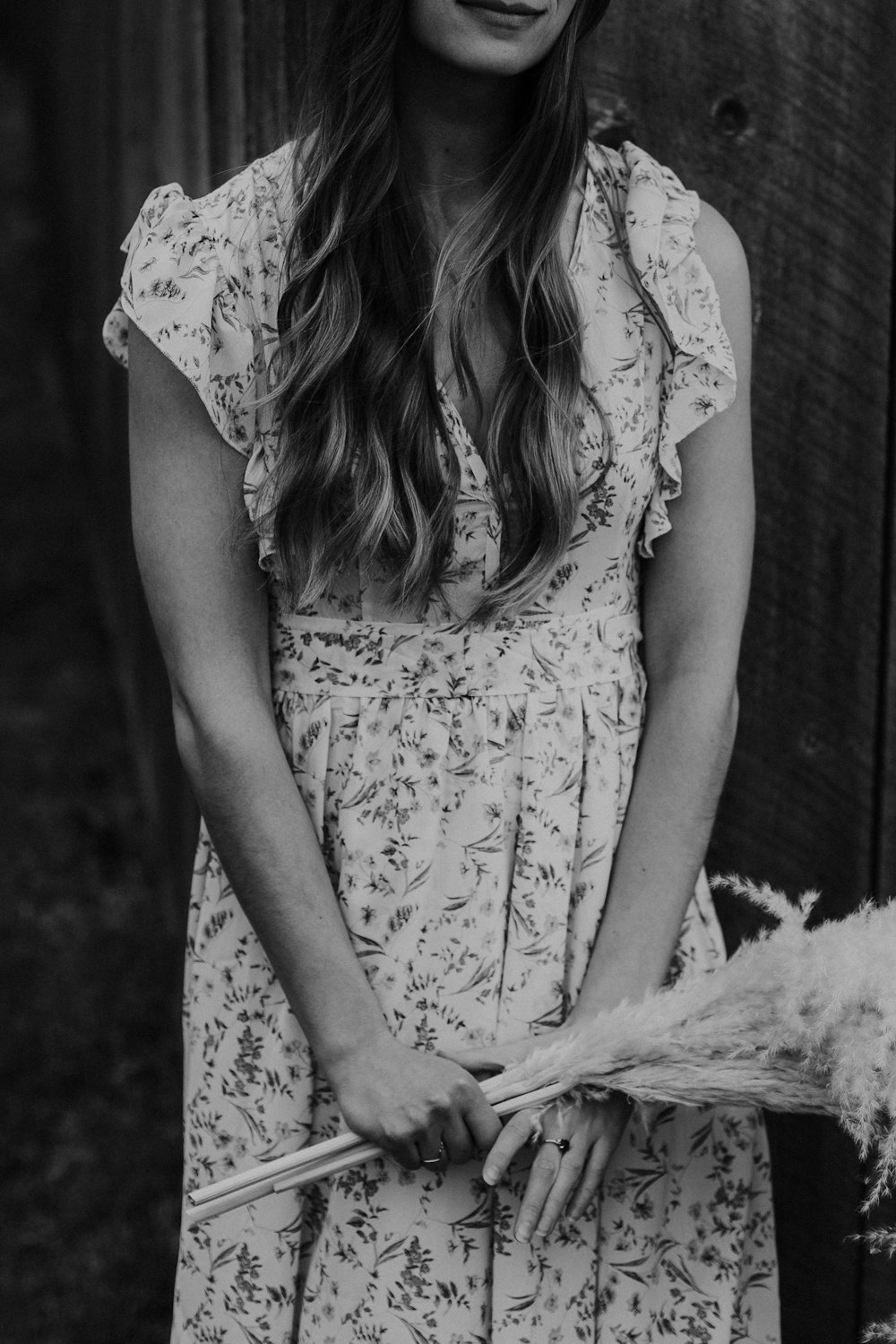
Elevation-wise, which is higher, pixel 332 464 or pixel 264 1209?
pixel 332 464

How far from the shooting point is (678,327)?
1.63 m

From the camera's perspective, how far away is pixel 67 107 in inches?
254

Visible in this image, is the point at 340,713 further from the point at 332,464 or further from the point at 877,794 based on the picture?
the point at 877,794

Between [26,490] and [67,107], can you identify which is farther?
[26,490]

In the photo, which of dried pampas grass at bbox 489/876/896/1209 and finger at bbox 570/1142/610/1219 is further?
finger at bbox 570/1142/610/1219

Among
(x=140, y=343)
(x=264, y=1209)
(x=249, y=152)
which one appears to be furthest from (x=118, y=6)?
(x=264, y=1209)

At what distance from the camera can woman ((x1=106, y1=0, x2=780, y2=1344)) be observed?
1.57 m

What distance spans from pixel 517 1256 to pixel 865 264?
4.33 ft

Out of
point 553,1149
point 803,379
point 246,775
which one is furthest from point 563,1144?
point 803,379

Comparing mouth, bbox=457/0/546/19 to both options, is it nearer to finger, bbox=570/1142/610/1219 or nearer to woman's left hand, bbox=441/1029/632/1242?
woman's left hand, bbox=441/1029/632/1242

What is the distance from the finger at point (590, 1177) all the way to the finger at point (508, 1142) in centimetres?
9

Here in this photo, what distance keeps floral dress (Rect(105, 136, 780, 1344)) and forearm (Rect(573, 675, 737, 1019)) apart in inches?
1.3

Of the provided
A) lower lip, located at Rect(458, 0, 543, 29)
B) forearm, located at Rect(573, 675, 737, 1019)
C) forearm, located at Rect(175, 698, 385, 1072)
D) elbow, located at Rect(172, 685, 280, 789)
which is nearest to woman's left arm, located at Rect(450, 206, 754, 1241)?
forearm, located at Rect(573, 675, 737, 1019)

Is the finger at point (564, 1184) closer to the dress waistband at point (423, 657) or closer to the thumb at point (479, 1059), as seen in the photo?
the thumb at point (479, 1059)
